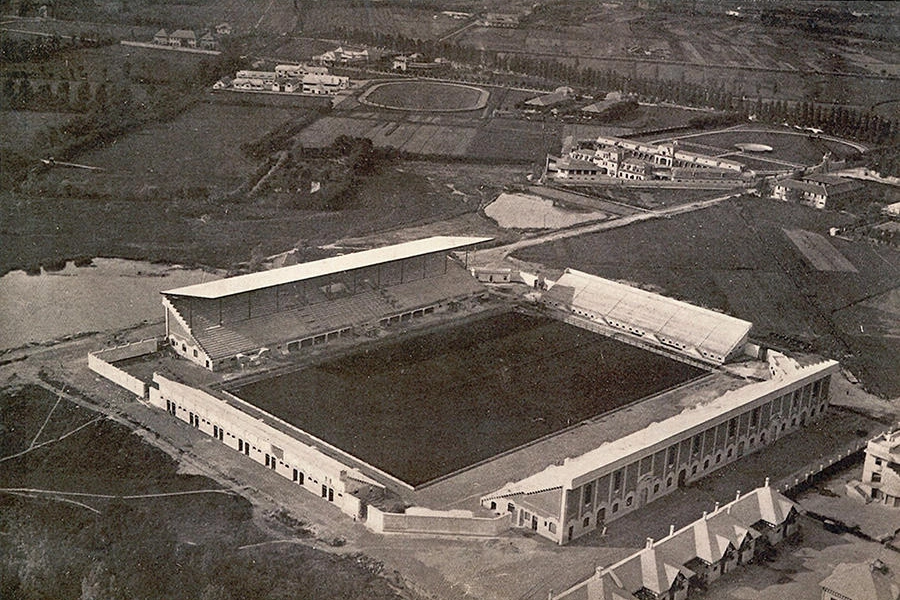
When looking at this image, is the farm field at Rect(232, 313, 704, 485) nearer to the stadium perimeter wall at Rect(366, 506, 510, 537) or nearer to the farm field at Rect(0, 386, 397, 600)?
the stadium perimeter wall at Rect(366, 506, 510, 537)

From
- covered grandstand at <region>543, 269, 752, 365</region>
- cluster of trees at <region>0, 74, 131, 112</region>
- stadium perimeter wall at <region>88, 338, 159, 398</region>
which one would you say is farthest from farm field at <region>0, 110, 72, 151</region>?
covered grandstand at <region>543, 269, 752, 365</region>

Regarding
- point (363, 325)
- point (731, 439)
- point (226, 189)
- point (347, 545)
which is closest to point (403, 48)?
point (226, 189)

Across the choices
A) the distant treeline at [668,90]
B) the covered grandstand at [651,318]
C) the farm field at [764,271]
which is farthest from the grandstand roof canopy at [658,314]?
the distant treeline at [668,90]

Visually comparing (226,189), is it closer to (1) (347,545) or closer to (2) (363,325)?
(2) (363,325)

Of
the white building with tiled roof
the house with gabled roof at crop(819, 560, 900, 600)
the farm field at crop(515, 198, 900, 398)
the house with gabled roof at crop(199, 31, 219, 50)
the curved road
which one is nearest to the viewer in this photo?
the house with gabled roof at crop(819, 560, 900, 600)

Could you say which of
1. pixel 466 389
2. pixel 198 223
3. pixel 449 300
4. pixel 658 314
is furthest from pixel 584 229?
pixel 466 389

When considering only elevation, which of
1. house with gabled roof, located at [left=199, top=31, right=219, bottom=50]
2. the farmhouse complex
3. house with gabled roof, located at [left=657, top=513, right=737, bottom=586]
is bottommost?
house with gabled roof, located at [left=657, top=513, right=737, bottom=586]
